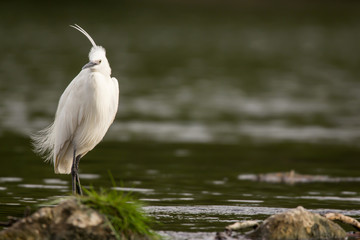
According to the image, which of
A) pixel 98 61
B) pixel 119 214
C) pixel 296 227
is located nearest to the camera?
pixel 119 214

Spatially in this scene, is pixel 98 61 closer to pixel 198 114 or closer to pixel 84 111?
pixel 84 111

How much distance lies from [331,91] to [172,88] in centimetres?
637

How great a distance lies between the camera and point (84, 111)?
1212cm

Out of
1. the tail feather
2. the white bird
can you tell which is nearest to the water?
the tail feather

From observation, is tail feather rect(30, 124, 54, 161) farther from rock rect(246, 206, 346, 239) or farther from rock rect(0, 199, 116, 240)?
rock rect(246, 206, 346, 239)

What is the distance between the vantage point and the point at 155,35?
2362 inches

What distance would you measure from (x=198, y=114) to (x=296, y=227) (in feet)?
57.3

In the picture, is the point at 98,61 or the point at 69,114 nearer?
the point at 98,61

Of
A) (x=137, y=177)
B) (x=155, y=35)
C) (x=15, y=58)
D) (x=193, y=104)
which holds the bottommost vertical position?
(x=137, y=177)

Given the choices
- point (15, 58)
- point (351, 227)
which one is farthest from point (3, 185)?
point (15, 58)

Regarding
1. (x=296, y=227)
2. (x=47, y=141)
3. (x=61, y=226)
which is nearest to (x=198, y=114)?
(x=47, y=141)

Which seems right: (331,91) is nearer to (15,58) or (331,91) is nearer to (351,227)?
(15,58)

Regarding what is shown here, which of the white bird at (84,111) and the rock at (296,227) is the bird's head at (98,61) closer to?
the white bird at (84,111)

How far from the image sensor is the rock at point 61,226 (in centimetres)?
880
